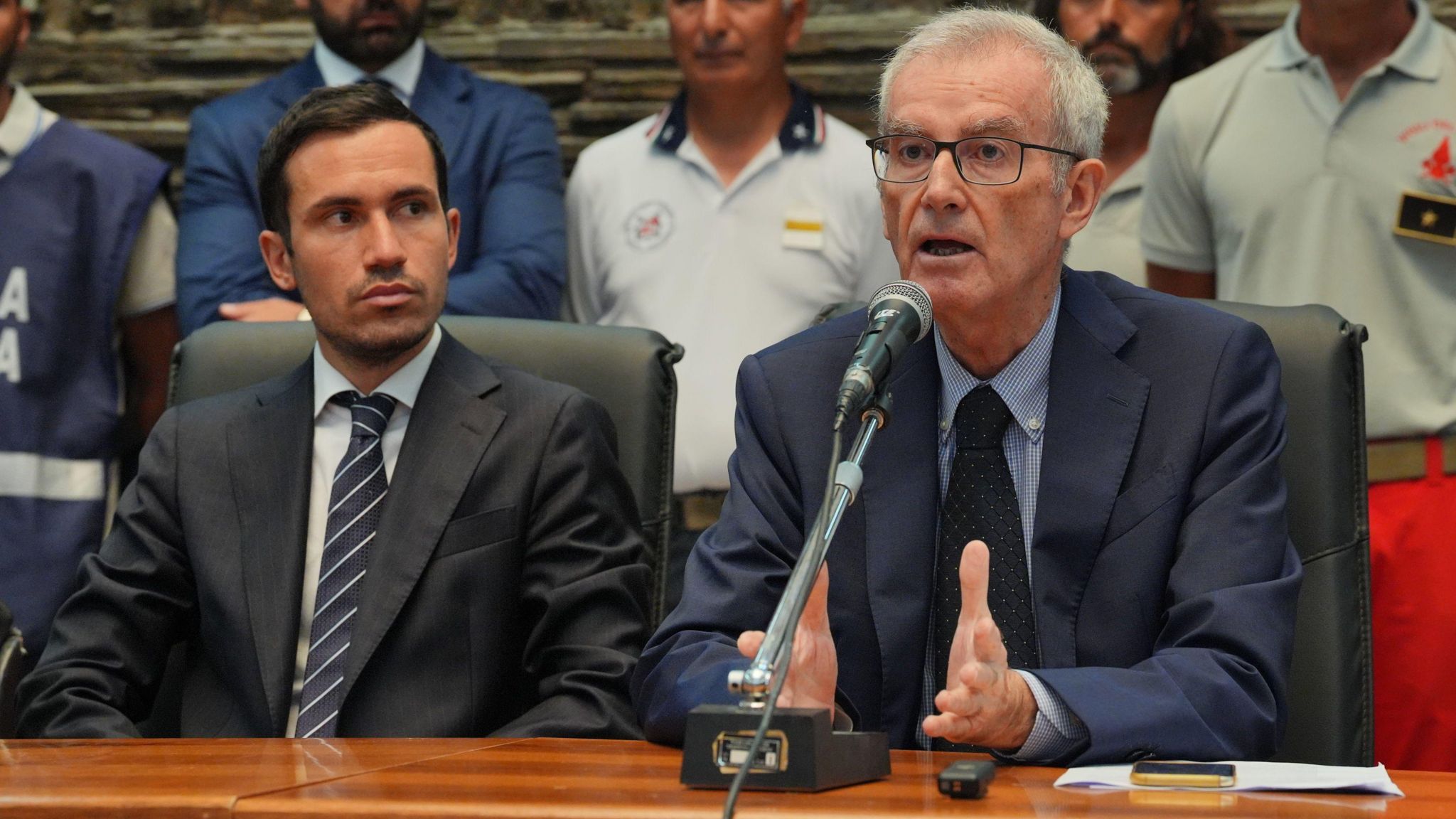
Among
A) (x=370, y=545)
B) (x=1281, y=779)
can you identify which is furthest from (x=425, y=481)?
(x=1281, y=779)

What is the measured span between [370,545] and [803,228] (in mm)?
1308

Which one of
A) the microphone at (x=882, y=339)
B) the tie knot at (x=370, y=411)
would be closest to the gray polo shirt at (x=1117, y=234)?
the tie knot at (x=370, y=411)

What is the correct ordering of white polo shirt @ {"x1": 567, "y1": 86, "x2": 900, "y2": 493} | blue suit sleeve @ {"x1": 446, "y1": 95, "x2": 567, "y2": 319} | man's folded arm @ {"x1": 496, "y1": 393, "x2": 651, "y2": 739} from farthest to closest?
white polo shirt @ {"x1": 567, "y1": 86, "x2": 900, "y2": 493} < blue suit sleeve @ {"x1": 446, "y1": 95, "x2": 567, "y2": 319} < man's folded arm @ {"x1": 496, "y1": 393, "x2": 651, "y2": 739}

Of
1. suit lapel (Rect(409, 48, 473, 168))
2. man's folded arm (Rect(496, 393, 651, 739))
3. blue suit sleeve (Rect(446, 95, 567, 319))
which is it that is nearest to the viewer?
man's folded arm (Rect(496, 393, 651, 739))

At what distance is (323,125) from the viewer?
259 centimetres

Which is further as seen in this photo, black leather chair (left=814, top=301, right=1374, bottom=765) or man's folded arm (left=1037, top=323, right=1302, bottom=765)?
black leather chair (left=814, top=301, right=1374, bottom=765)

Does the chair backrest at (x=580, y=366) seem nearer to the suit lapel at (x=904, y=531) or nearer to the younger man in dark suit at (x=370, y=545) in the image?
the younger man in dark suit at (x=370, y=545)

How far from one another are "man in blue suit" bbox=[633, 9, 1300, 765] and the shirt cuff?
10 cm

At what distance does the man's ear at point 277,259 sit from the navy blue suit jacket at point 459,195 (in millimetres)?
443

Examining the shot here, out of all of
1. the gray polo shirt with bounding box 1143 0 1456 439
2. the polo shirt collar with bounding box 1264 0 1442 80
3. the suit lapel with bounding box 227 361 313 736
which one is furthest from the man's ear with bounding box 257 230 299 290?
the polo shirt collar with bounding box 1264 0 1442 80

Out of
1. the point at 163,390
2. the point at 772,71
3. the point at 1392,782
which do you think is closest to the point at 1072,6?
the point at 772,71

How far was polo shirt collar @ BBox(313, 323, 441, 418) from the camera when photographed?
249cm

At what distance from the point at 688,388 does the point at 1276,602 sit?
157cm

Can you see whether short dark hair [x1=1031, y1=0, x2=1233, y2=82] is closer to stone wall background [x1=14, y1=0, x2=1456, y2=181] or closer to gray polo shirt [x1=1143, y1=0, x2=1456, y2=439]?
stone wall background [x1=14, y1=0, x2=1456, y2=181]
